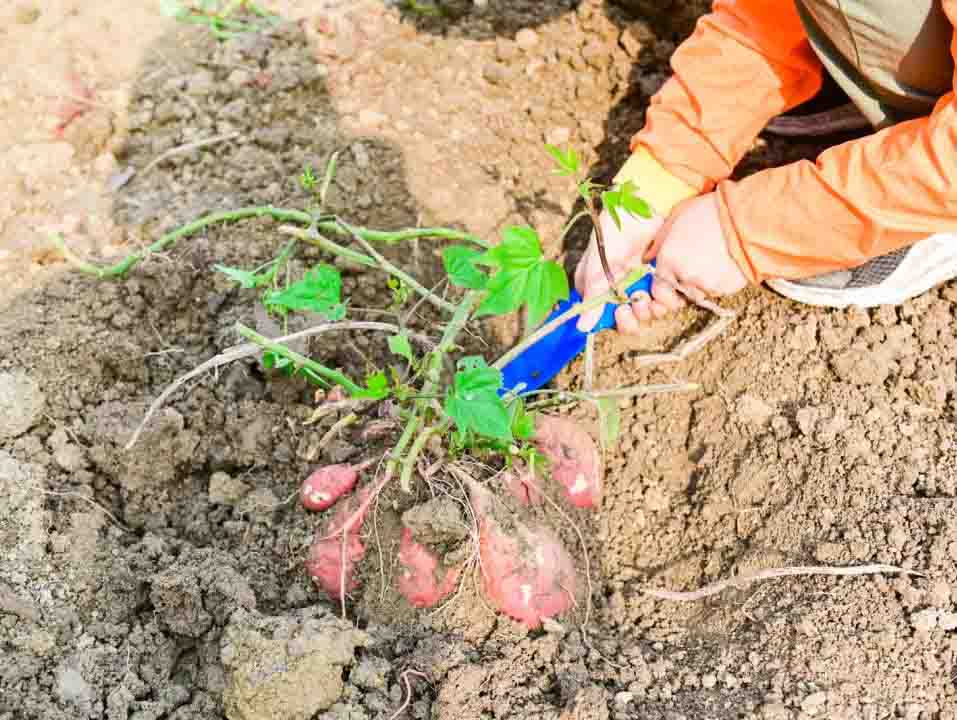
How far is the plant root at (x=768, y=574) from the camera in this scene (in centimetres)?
145

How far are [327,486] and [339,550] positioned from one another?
0.32 ft

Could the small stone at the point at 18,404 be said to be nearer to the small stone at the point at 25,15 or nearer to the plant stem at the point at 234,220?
the plant stem at the point at 234,220

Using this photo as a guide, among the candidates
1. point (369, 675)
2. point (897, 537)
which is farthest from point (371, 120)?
point (897, 537)

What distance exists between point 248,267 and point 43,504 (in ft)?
1.89

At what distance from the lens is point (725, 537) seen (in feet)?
5.22

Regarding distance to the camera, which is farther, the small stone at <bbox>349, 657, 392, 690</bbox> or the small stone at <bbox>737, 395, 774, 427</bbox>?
the small stone at <bbox>737, 395, 774, 427</bbox>

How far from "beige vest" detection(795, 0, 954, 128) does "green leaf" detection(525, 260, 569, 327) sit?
74 centimetres

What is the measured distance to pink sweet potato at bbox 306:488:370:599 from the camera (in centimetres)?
144

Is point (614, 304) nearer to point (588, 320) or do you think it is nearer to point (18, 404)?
point (588, 320)

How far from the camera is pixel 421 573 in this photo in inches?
55.8

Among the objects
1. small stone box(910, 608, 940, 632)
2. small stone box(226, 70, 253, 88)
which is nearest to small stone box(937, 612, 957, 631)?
small stone box(910, 608, 940, 632)

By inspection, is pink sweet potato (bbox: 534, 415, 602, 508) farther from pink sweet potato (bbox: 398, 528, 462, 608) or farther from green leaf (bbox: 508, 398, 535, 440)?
pink sweet potato (bbox: 398, 528, 462, 608)

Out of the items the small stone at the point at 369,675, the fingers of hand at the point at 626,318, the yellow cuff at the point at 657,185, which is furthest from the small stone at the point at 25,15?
the small stone at the point at 369,675

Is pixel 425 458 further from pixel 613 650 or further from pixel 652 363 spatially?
pixel 652 363
